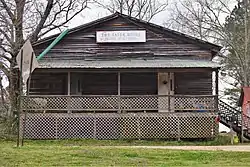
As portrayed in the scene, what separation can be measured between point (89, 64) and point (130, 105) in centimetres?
268

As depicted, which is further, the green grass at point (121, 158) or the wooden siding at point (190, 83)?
the wooden siding at point (190, 83)

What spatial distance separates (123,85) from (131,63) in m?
2.30

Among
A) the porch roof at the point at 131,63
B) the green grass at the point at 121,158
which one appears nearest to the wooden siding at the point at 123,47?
the porch roof at the point at 131,63

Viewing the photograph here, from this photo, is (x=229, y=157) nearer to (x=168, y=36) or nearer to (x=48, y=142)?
(x=48, y=142)

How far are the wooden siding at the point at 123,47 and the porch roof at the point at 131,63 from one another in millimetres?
588

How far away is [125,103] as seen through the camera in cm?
2325

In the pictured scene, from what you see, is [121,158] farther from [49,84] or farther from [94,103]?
[49,84]

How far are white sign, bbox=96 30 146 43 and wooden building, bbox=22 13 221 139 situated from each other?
0.05 meters

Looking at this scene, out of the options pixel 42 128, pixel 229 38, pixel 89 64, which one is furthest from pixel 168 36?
pixel 229 38

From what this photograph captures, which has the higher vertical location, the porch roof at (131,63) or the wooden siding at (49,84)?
the porch roof at (131,63)

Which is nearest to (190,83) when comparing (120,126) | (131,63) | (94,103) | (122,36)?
(131,63)

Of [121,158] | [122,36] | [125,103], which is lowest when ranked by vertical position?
[121,158]

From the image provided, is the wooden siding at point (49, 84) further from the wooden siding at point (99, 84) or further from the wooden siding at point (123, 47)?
the wooden siding at point (123, 47)

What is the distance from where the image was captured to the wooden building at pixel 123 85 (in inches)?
914
